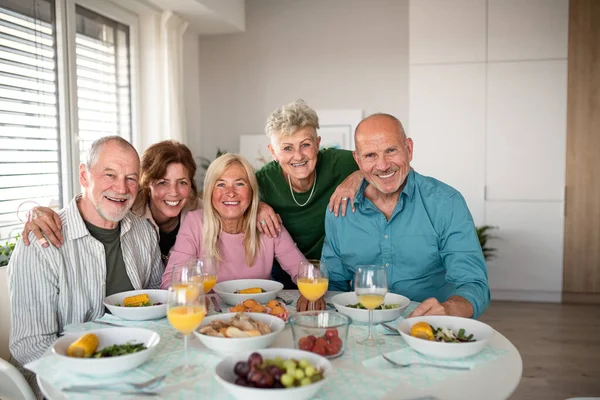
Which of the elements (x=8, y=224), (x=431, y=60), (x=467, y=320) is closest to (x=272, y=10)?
(x=431, y=60)

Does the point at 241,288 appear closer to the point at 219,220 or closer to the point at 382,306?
the point at 219,220

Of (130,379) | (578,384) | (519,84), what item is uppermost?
(519,84)

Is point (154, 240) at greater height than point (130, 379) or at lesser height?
greater

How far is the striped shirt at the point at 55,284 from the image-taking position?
1934 mm

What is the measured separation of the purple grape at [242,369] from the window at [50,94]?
2.56 metres

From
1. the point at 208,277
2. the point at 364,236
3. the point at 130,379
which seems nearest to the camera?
the point at 130,379

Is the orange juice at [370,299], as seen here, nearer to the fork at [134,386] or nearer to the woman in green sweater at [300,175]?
the fork at [134,386]

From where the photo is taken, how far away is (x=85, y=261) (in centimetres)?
212

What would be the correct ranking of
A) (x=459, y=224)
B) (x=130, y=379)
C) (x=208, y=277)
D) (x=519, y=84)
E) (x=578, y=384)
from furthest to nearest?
(x=519, y=84)
(x=578, y=384)
(x=459, y=224)
(x=208, y=277)
(x=130, y=379)

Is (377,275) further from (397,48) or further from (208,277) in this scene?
(397,48)

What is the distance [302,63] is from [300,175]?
3.34 metres

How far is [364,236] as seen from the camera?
234 centimetres

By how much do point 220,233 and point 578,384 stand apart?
7.59 ft

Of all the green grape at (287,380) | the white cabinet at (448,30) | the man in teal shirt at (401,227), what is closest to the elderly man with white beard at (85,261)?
the man in teal shirt at (401,227)
